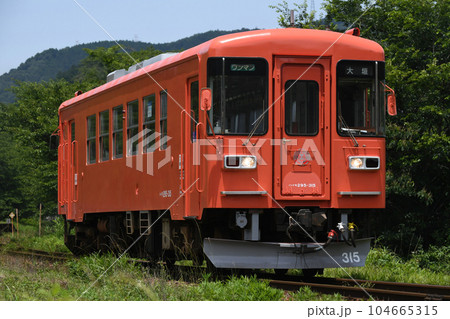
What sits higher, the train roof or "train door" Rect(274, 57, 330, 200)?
the train roof

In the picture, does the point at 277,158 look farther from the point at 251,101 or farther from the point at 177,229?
the point at 177,229

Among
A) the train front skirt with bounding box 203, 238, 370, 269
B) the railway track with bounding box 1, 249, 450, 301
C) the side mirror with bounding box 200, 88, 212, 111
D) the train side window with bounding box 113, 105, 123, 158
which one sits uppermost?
the side mirror with bounding box 200, 88, 212, 111

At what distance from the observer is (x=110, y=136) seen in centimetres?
1515

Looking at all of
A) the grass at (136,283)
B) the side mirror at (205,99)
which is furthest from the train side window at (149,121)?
the side mirror at (205,99)

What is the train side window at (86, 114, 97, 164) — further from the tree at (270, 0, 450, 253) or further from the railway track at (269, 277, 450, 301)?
the tree at (270, 0, 450, 253)

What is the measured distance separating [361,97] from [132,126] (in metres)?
4.47

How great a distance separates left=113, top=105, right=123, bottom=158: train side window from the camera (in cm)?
1459

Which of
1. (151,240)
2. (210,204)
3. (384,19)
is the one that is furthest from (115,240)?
(384,19)

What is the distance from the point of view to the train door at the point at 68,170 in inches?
701

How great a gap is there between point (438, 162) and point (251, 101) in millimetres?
17110

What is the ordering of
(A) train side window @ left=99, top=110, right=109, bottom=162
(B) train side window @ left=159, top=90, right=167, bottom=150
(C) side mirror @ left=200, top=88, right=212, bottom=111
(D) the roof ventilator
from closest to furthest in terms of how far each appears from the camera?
(C) side mirror @ left=200, top=88, right=212, bottom=111 < (B) train side window @ left=159, top=90, right=167, bottom=150 < (D) the roof ventilator < (A) train side window @ left=99, top=110, right=109, bottom=162

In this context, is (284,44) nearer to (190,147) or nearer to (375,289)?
(190,147)

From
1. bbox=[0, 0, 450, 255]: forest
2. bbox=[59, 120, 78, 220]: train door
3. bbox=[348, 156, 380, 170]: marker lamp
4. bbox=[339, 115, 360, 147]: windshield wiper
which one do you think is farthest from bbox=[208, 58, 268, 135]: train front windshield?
bbox=[0, 0, 450, 255]: forest

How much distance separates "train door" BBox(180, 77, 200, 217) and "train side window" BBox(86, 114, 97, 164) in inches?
193
